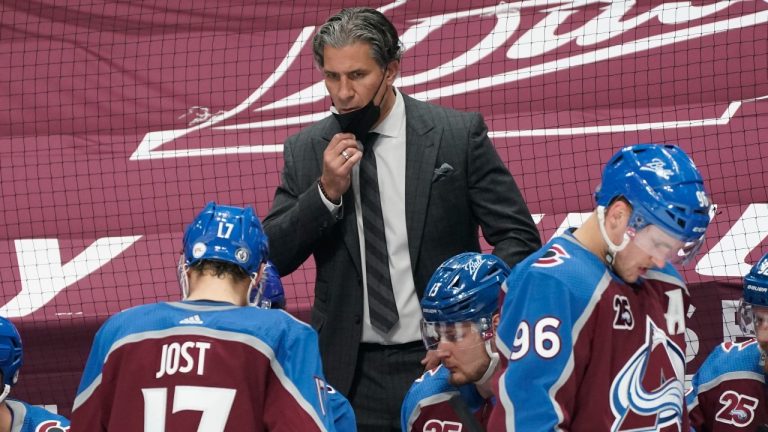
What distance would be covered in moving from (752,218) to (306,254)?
2.90 metres

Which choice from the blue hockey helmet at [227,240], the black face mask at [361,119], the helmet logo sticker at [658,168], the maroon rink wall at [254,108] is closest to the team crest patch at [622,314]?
the helmet logo sticker at [658,168]

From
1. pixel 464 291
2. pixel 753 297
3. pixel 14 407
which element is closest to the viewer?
pixel 464 291

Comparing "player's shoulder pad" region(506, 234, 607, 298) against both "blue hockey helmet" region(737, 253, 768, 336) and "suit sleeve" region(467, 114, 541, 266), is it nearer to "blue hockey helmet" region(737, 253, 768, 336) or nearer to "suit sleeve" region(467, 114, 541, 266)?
"suit sleeve" region(467, 114, 541, 266)

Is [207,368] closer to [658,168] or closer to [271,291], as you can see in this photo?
[658,168]

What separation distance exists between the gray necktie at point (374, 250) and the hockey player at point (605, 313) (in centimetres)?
100

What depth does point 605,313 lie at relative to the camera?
2.58m

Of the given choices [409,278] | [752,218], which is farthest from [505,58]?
[409,278]

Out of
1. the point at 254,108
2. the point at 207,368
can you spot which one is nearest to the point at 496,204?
the point at 207,368

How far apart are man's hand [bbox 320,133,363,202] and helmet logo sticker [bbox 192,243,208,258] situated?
761mm

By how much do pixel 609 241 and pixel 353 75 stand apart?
127cm

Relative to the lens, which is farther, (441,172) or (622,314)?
(441,172)

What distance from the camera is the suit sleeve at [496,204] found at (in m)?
3.66

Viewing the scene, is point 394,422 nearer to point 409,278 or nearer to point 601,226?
point 409,278

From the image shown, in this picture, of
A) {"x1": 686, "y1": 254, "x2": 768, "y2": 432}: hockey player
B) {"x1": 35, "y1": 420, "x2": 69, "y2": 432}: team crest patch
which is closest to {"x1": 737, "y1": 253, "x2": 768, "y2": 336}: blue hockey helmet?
{"x1": 686, "y1": 254, "x2": 768, "y2": 432}: hockey player
